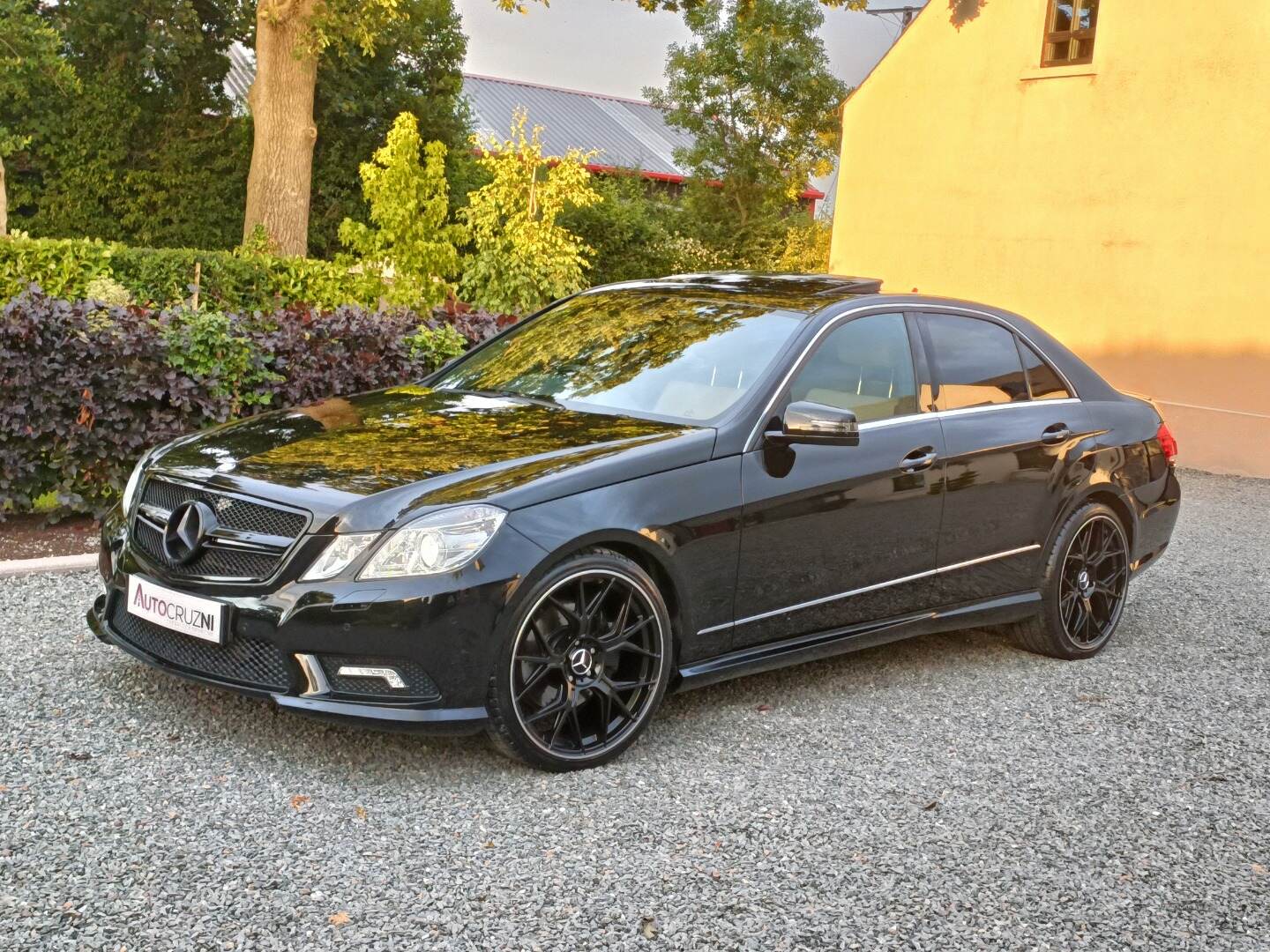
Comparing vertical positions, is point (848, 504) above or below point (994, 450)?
below

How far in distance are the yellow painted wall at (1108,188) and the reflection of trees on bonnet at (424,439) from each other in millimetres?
11659

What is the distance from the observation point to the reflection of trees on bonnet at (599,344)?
5.38 m

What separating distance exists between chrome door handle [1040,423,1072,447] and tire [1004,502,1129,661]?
34 cm

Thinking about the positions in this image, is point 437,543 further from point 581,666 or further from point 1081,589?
point 1081,589

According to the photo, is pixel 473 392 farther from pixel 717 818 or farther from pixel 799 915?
pixel 799 915

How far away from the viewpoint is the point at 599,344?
5.62 metres

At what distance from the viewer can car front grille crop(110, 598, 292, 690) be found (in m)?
4.12

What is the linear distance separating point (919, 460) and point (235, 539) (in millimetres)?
2612

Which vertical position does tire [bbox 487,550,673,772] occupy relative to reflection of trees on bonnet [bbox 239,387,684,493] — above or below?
below

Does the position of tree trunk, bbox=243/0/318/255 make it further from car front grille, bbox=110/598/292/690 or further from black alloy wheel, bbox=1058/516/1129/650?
car front grille, bbox=110/598/292/690

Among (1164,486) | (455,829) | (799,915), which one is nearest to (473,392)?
(455,829)

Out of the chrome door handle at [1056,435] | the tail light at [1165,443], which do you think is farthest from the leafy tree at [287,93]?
the chrome door handle at [1056,435]

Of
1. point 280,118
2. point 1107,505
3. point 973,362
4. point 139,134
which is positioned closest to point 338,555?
point 973,362

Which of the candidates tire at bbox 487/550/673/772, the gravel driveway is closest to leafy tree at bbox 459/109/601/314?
the gravel driveway
